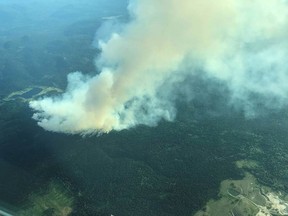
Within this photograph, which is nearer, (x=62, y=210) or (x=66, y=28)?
(x=62, y=210)

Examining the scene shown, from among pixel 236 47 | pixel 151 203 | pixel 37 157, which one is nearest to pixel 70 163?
pixel 37 157

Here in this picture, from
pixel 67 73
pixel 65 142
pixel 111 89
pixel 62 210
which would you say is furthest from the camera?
pixel 67 73

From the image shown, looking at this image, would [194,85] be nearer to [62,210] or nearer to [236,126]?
[236,126]

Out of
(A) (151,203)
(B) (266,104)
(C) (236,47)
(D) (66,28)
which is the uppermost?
(D) (66,28)

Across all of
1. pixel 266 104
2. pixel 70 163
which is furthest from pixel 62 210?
pixel 266 104

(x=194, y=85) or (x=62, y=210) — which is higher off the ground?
(x=194, y=85)

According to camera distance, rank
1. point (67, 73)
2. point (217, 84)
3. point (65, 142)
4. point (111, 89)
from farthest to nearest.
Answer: point (67, 73) → point (217, 84) → point (111, 89) → point (65, 142)

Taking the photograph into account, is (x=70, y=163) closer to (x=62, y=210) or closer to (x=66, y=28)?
(x=62, y=210)

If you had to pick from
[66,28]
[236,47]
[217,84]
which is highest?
[66,28]

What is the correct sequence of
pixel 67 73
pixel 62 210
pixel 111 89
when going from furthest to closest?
pixel 67 73 < pixel 111 89 < pixel 62 210
